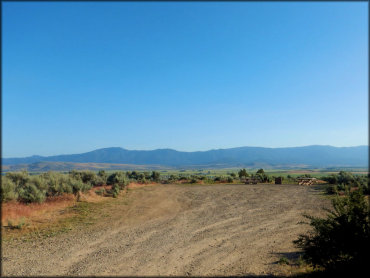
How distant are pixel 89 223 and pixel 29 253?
4295 mm

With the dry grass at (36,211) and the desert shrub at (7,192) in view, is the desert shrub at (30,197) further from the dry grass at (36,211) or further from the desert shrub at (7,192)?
the desert shrub at (7,192)

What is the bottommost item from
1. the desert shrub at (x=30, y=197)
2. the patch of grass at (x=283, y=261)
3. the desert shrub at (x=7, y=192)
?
the patch of grass at (x=283, y=261)

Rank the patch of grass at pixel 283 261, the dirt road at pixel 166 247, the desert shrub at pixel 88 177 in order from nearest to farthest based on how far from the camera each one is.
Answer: the dirt road at pixel 166 247 → the patch of grass at pixel 283 261 → the desert shrub at pixel 88 177

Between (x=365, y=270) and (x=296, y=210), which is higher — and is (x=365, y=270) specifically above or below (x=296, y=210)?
above

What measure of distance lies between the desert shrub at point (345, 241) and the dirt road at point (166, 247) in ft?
4.55

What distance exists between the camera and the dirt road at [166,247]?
22.4ft

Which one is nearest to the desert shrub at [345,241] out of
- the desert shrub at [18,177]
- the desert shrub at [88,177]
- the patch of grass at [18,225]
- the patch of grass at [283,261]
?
the patch of grass at [283,261]

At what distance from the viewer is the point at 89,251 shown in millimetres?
8305

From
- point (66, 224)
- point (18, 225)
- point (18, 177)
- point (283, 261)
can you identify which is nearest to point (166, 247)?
point (283, 261)

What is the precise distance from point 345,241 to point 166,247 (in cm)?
569

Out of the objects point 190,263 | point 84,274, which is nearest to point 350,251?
point 190,263

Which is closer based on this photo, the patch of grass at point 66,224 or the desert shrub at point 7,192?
the patch of grass at point 66,224

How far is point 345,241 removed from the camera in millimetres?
5754

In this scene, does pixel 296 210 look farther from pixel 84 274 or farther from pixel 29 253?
pixel 29 253
